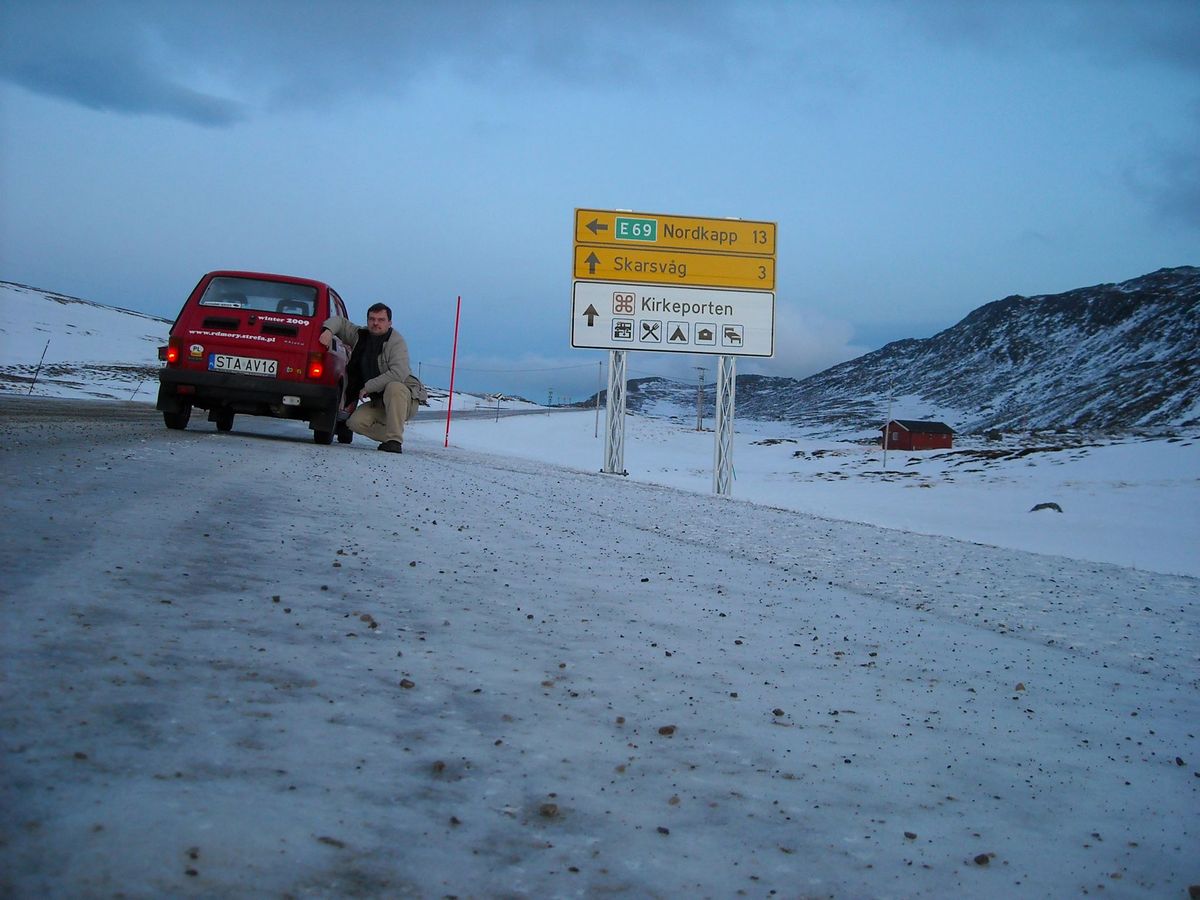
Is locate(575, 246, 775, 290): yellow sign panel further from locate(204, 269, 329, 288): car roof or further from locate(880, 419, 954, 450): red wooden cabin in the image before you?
locate(880, 419, 954, 450): red wooden cabin

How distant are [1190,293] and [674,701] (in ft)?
747

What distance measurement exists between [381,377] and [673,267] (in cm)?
1056

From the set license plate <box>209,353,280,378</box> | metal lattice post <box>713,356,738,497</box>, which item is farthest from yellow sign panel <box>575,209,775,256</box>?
license plate <box>209,353,280,378</box>

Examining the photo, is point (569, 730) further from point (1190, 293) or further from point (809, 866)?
point (1190, 293)

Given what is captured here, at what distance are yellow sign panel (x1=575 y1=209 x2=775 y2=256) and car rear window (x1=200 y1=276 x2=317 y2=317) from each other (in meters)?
10.2

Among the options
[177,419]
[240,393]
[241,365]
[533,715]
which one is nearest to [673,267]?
[241,365]

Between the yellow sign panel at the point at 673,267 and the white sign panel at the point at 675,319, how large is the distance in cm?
16

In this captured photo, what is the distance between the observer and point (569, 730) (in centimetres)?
270

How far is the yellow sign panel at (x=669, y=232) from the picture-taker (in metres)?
20.8

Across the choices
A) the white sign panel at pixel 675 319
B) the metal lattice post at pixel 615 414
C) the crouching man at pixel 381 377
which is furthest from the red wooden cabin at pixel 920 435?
the crouching man at pixel 381 377

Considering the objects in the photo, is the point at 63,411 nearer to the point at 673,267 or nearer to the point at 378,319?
the point at 378,319

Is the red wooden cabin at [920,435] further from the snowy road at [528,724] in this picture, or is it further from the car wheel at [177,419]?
the snowy road at [528,724]

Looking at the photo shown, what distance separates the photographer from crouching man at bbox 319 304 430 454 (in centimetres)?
1195

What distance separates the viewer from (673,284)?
21.0m
